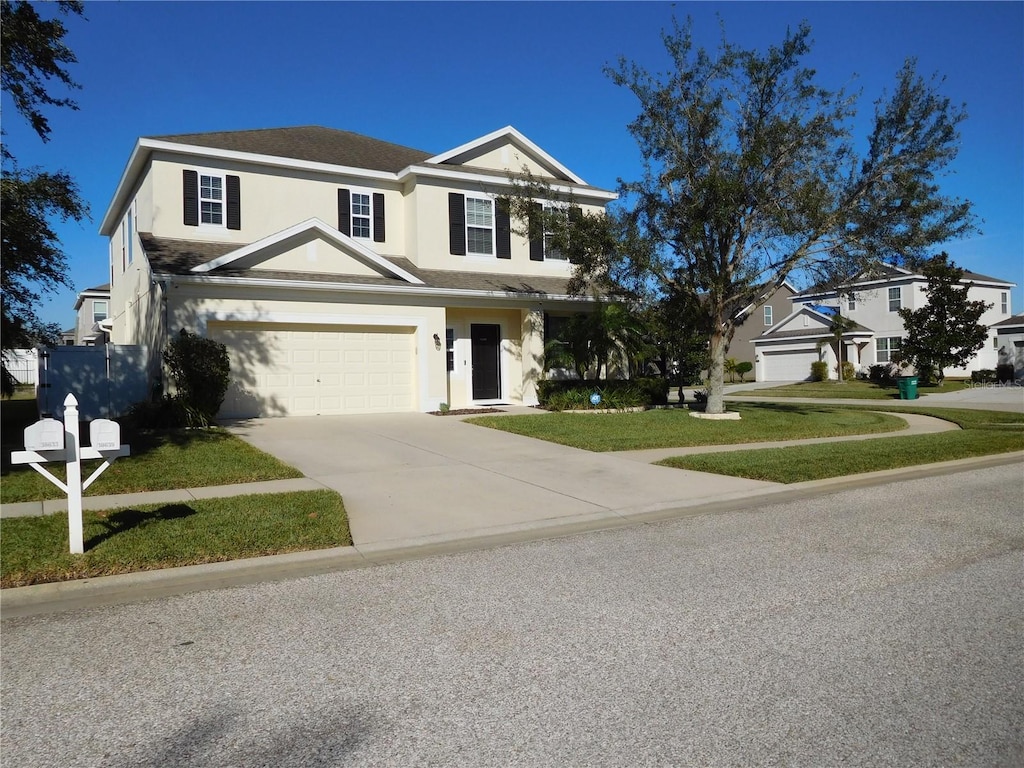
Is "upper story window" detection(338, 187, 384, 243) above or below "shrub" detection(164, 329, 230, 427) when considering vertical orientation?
above

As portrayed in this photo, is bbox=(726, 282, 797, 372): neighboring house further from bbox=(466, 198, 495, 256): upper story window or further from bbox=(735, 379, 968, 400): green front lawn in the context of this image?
bbox=(466, 198, 495, 256): upper story window

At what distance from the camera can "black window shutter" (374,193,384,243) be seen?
20625mm

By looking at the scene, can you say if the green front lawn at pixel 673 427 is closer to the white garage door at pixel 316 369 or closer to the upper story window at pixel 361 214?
the white garage door at pixel 316 369

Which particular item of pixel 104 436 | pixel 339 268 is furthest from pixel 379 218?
pixel 104 436

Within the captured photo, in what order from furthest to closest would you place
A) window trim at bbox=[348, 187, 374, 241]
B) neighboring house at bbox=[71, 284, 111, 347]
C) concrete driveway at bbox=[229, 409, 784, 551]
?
neighboring house at bbox=[71, 284, 111, 347] < window trim at bbox=[348, 187, 374, 241] < concrete driveway at bbox=[229, 409, 784, 551]

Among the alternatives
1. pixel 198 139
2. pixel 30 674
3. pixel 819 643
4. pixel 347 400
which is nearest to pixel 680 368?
pixel 347 400

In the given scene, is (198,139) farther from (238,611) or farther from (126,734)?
(126,734)

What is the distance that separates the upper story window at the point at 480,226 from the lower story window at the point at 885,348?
2686 centimetres

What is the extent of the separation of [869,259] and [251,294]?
14048 millimetres

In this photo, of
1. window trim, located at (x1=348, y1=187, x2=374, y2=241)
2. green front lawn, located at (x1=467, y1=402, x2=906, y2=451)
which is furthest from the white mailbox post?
window trim, located at (x1=348, y1=187, x2=374, y2=241)

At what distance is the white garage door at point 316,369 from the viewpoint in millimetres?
16766

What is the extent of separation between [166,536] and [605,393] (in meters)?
14.5

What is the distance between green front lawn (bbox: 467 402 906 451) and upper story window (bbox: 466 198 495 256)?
19.8 feet

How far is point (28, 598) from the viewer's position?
5.22m
